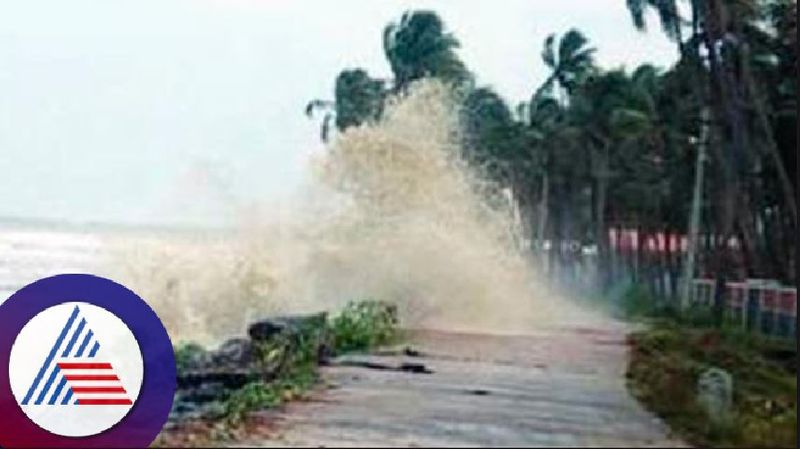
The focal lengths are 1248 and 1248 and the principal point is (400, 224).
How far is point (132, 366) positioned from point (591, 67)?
1398mm

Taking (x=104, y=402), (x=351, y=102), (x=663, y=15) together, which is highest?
(x=663, y=15)

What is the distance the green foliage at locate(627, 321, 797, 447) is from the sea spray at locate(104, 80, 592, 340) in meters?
0.29

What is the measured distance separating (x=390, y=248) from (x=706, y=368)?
0.87 metres

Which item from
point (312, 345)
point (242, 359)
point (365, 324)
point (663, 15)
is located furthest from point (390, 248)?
point (663, 15)

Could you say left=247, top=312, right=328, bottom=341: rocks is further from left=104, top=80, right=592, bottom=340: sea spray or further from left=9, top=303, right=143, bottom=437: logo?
left=9, top=303, right=143, bottom=437: logo

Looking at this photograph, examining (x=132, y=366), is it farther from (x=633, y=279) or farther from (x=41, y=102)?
(x=633, y=279)

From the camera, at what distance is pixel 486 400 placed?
311 cm

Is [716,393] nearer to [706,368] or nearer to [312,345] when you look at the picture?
[706,368]

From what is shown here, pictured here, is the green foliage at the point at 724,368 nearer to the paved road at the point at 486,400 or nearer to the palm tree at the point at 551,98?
the paved road at the point at 486,400

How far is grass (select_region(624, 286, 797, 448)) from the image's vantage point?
3051 mm

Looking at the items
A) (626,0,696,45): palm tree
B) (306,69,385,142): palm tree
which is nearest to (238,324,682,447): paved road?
(306,69,385,142): palm tree

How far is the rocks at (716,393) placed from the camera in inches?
121

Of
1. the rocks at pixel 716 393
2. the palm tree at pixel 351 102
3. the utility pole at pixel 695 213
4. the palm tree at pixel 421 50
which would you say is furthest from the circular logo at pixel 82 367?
the utility pole at pixel 695 213

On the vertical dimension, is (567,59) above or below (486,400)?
above
